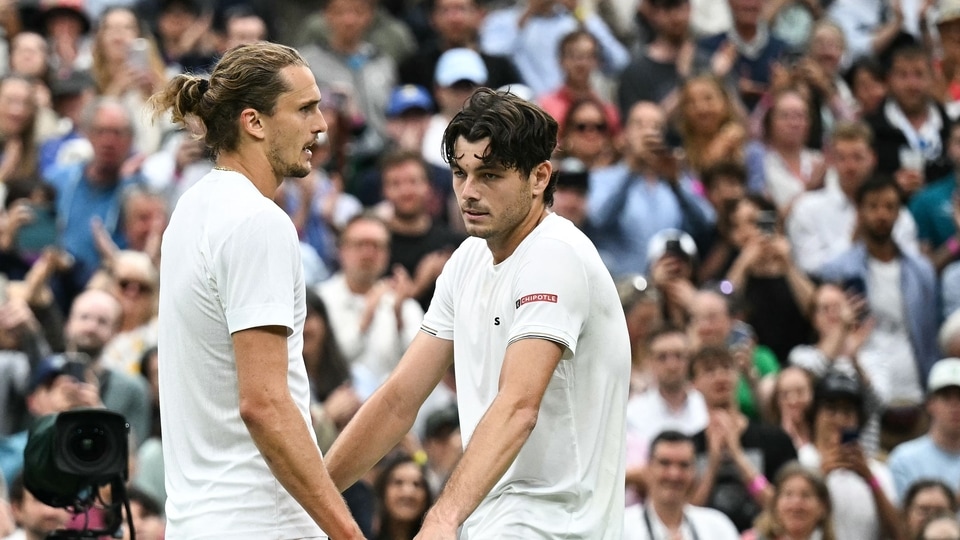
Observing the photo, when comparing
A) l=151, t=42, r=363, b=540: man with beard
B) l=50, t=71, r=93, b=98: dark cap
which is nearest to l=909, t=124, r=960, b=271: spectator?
l=50, t=71, r=93, b=98: dark cap

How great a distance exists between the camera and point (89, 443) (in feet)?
18.8

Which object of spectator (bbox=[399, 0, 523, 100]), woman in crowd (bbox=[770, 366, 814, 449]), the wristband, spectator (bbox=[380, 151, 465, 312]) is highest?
spectator (bbox=[399, 0, 523, 100])

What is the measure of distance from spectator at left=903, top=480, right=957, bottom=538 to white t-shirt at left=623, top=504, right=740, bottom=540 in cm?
111

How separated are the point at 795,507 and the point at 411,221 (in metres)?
3.14

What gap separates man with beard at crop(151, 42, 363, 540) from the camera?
4.76m

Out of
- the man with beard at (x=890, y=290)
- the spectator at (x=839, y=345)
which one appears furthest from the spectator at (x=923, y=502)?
the man with beard at (x=890, y=290)

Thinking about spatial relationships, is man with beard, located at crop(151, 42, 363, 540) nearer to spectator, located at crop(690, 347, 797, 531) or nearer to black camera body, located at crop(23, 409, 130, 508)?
black camera body, located at crop(23, 409, 130, 508)

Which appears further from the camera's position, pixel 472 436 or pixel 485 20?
pixel 485 20

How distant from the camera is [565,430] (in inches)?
200

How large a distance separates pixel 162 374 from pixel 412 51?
9.02 meters

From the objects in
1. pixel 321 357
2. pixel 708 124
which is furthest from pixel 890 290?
pixel 321 357

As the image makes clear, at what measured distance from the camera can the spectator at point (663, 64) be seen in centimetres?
1316

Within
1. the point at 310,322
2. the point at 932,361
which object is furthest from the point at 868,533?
the point at 310,322

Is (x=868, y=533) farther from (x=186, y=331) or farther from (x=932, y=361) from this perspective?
(x=186, y=331)
